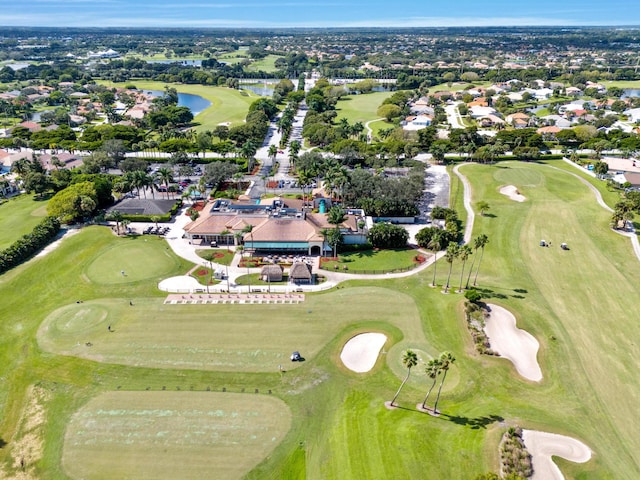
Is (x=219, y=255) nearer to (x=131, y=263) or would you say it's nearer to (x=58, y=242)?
(x=131, y=263)

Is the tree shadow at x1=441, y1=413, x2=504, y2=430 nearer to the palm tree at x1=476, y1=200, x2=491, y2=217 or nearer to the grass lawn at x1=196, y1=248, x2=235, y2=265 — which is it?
the grass lawn at x1=196, y1=248, x2=235, y2=265

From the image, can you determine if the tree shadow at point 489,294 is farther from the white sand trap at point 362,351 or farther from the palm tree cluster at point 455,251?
the white sand trap at point 362,351

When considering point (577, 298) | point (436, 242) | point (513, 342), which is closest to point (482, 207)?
point (436, 242)

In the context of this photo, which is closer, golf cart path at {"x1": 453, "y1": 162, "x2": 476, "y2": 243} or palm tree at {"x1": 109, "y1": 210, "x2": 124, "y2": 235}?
palm tree at {"x1": 109, "y1": 210, "x2": 124, "y2": 235}

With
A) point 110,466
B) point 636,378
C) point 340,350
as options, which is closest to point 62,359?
point 110,466

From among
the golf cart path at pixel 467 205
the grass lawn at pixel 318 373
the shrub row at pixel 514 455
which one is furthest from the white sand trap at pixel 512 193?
the shrub row at pixel 514 455

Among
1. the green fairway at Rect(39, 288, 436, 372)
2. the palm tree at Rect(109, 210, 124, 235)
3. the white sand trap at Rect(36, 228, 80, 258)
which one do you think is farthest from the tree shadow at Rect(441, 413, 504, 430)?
the white sand trap at Rect(36, 228, 80, 258)

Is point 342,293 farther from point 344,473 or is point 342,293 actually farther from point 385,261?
point 344,473
